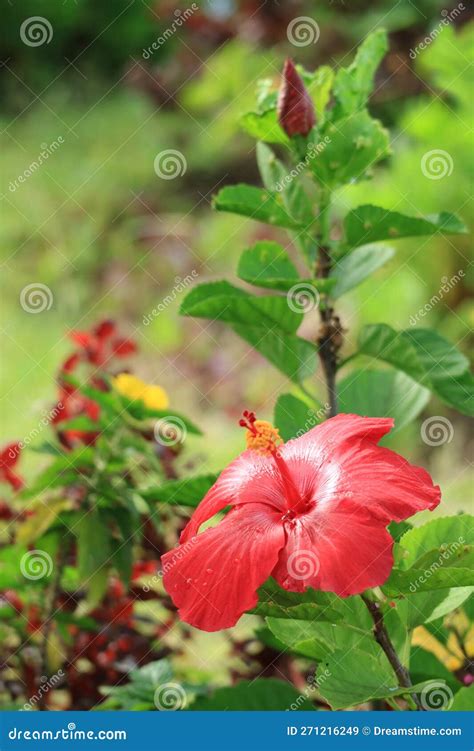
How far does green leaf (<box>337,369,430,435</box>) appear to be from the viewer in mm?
1049

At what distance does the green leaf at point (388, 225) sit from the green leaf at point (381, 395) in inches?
6.6

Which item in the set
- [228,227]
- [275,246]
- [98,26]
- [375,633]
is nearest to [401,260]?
[228,227]

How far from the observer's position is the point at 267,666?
128 cm

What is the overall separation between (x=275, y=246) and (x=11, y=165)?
409 cm

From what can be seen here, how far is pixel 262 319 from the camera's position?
98cm

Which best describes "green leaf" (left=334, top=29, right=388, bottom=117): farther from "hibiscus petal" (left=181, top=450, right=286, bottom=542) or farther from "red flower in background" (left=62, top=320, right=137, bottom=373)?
"red flower in background" (left=62, top=320, right=137, bottom=373)

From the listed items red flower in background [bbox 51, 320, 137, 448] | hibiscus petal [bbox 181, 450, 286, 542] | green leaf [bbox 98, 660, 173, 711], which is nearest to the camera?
hibiscus petal [bbox 181, 450, 286, 542]

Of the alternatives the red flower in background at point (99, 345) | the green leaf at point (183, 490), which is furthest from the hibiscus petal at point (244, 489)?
the red flower in background at point (99, 345)

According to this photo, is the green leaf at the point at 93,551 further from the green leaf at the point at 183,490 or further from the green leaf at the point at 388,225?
the green leaf at the point at 388,225

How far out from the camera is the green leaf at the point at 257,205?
0.98 metres

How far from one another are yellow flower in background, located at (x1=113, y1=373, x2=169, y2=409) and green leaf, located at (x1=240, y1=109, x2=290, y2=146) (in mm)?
390

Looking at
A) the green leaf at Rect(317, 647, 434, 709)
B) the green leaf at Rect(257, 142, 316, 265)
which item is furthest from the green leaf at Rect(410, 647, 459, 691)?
the green leaf at Rect(257, 142, 316, 265)

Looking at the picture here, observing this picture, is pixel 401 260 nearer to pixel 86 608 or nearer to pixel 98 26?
pixel 86 608

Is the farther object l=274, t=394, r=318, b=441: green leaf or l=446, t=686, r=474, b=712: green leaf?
l=274, t=394, r=318, b=441: green leaf
